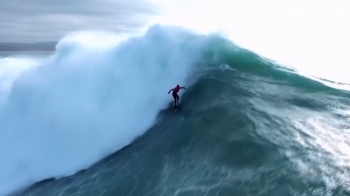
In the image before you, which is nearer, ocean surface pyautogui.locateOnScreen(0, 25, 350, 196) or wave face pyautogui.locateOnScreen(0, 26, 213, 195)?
ocean surface pyautogui.locateOnScreen(0, 25, 350, 196)

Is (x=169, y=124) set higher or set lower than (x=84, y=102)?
lower

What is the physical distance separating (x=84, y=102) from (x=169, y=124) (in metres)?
3.34

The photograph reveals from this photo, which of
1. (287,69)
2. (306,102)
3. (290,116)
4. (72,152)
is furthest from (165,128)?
(287,69)

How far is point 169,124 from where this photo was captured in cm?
1086

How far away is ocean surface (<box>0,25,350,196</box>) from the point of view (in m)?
7.78

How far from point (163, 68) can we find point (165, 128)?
3.08m

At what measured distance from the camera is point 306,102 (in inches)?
413

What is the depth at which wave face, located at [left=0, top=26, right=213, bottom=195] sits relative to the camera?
10.6 m

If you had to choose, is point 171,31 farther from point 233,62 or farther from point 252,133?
point 252,133

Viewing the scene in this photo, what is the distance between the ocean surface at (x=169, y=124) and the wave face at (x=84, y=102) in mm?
40

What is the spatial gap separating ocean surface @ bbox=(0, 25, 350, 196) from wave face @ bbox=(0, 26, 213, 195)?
0.13ft

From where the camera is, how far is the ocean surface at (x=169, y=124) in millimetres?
7781

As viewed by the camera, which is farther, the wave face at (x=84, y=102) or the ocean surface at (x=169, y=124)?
the wave face at (x=84, y=102)

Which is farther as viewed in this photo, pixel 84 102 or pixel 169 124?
pixel 84 102
